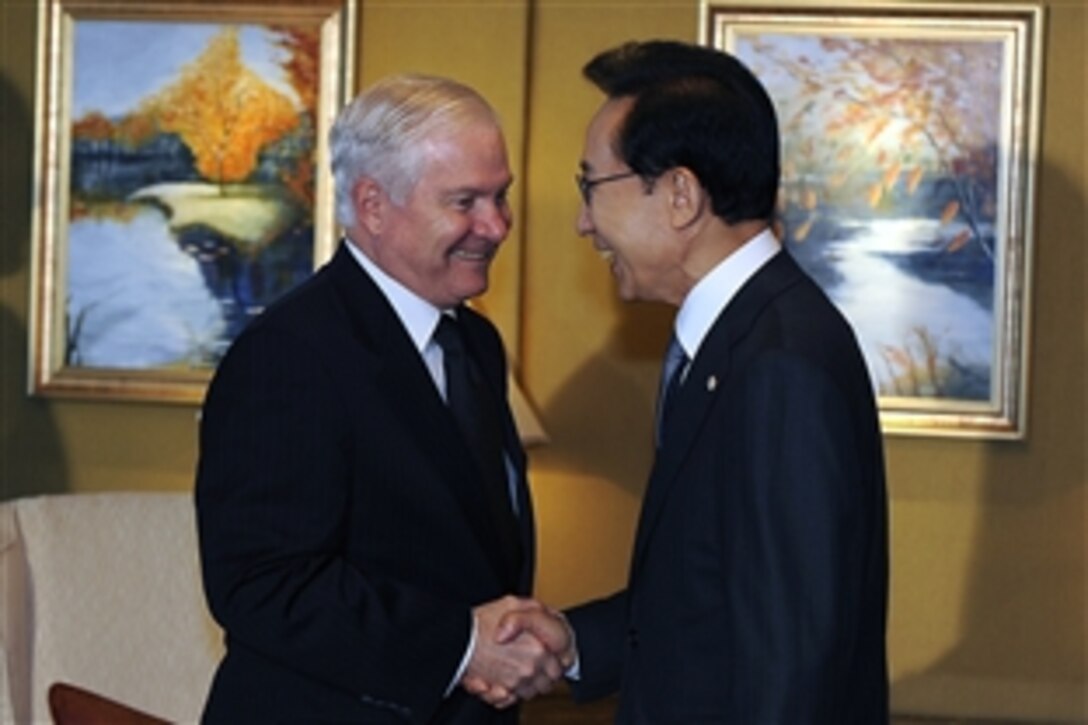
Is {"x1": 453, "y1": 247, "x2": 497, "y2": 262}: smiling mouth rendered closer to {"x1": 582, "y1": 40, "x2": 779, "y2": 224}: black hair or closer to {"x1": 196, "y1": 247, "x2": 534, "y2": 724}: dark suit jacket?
{"x1": 196, "y1": 247, "x2": 534, "y2": 724}: dark suit jacket

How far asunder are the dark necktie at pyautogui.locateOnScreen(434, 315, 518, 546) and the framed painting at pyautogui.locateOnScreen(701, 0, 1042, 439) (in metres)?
3.56

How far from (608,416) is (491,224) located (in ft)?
12.0

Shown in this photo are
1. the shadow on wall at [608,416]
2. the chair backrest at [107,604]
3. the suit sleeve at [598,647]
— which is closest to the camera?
the suit sleeve at [598,647]

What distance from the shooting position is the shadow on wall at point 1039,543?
6.83 meters

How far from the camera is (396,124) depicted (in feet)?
10.8

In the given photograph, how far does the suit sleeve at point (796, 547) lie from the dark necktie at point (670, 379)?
294 millimetres

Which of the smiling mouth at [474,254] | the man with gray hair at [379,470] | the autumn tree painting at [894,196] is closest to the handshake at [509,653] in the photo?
the man with gray hair at [379,470]

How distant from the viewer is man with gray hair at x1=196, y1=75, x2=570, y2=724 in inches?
121

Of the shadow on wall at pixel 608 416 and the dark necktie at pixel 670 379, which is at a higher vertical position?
the dark necktie at pixel 670 379

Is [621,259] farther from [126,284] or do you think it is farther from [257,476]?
[126,284]

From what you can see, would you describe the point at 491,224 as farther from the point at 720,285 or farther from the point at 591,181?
the point at 720,285

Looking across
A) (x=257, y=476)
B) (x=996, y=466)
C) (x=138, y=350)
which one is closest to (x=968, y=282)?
(x=996, y=466)

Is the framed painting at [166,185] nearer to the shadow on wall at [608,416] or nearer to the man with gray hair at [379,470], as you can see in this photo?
the shadow on wall at [608,416]

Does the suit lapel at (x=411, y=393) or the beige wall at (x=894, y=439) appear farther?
the beige wall at (x=894, y=439)
